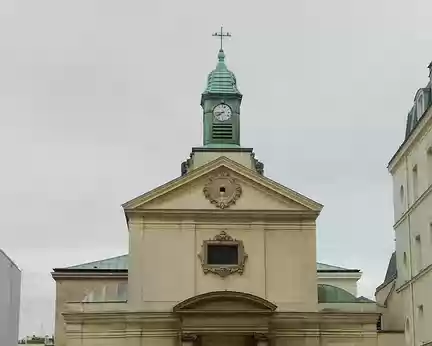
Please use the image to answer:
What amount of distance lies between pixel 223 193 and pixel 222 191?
100mm

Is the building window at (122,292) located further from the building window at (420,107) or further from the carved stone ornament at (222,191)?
the building window at (420,107)

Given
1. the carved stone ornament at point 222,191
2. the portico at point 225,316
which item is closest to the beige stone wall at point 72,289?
the carved stone ornament at point 222,191

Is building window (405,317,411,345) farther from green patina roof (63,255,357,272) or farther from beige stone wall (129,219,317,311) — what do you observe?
green patina roof (63,255,357,272)

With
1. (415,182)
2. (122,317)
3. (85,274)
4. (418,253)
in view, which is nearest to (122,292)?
(122,317)

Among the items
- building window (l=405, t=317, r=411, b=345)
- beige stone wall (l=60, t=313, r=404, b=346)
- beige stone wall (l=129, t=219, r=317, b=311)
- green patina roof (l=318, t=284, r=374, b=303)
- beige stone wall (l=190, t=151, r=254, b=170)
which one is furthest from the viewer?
beige stone wall (l=190, t=151, r=254, b=170)

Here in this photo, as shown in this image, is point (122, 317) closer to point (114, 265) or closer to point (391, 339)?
point (114, 265)

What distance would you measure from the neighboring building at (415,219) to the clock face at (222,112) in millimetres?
8834

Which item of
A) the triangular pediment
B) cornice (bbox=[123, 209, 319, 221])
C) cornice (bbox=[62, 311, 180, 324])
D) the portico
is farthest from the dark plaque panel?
cornice (bbox=[62, 311, 180, 324])

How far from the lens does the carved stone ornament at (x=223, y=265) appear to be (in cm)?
4175

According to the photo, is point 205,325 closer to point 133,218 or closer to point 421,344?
point 133,218

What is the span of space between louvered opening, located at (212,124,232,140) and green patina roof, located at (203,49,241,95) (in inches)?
66.1

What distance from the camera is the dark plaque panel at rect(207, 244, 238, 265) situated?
138ft

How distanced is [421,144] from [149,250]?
13.4m

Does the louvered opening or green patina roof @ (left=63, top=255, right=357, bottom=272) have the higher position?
the louvered opening
